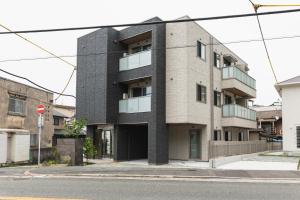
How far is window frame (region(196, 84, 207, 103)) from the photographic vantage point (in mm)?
25225

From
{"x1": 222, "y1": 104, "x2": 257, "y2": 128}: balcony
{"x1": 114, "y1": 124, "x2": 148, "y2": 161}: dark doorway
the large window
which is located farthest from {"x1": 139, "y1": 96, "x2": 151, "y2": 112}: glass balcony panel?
the large window

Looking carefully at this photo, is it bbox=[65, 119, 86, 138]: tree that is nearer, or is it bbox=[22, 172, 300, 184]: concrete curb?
bbox=[22, 172, 300, 184]: concrete curb

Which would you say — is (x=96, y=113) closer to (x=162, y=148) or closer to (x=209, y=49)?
(x=162, y=148)

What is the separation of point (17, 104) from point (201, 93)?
15.5 metres

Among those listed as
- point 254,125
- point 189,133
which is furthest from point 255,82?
point 189,133

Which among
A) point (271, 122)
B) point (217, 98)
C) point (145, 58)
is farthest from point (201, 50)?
point (271, 122)

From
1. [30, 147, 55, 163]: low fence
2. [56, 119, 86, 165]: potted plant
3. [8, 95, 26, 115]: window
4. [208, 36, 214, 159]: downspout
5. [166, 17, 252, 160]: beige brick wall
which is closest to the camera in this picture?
[56, 119, 86, 165]: potted plant

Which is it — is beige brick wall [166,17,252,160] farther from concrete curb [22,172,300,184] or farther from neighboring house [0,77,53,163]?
neighboring house [0,77,53,163]

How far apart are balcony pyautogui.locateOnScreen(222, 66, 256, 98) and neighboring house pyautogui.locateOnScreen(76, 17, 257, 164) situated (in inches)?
46.5

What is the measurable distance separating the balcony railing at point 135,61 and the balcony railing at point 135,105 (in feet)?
7.15

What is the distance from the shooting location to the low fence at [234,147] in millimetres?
23831

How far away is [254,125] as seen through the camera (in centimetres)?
3628

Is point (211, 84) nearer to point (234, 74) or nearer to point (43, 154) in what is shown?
point (234, 74)

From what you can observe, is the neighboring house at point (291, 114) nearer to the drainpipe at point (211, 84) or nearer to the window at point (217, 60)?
the window at point (217, 60)
